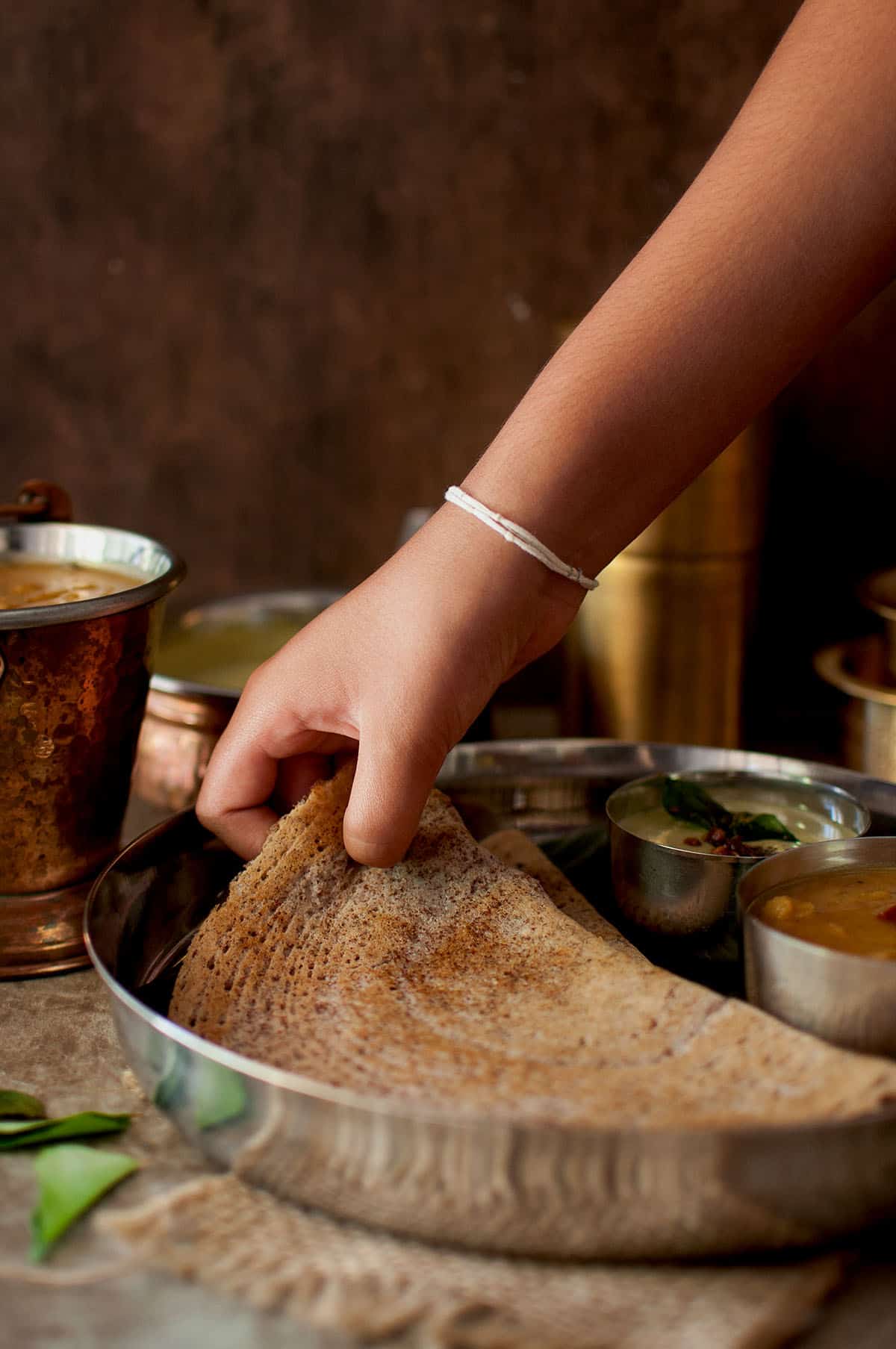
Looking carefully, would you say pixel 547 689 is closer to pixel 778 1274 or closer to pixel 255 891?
pixel 255 891

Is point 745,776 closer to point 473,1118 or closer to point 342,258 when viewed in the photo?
point 473,1118

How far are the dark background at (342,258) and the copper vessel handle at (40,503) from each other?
2.98ft

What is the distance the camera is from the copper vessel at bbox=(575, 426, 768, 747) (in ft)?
6.15

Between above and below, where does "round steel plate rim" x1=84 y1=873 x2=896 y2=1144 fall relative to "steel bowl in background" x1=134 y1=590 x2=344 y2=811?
above

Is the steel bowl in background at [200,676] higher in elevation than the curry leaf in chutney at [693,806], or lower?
lower

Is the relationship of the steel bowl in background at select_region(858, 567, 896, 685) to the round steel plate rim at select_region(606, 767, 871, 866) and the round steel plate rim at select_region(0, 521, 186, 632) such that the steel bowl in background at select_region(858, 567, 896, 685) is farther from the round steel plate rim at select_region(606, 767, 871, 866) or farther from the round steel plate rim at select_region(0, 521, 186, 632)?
the round steel plate rim at select_region(0, 521, 186, 632)

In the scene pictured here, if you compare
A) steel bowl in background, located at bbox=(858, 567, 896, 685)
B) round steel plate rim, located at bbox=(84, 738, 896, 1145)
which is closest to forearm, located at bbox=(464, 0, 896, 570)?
round steel plate rim, located at bbox=(84, 738, 896, 1145)

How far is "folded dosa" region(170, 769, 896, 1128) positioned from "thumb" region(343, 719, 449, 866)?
0.06 metres

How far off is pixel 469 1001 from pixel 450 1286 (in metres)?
0.25

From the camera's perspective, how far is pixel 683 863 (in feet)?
3.67

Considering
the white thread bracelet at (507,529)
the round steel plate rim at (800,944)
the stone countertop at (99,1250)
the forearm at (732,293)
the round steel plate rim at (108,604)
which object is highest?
the forearm at (732,293)

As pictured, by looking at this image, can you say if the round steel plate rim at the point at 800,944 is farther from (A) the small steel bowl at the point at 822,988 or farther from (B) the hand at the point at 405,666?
(B) the hand at the point at 405,666

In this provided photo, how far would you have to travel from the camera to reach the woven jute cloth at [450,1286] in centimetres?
74

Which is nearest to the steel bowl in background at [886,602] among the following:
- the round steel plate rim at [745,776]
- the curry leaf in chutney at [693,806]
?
the round steel plate rim at [745,776]
